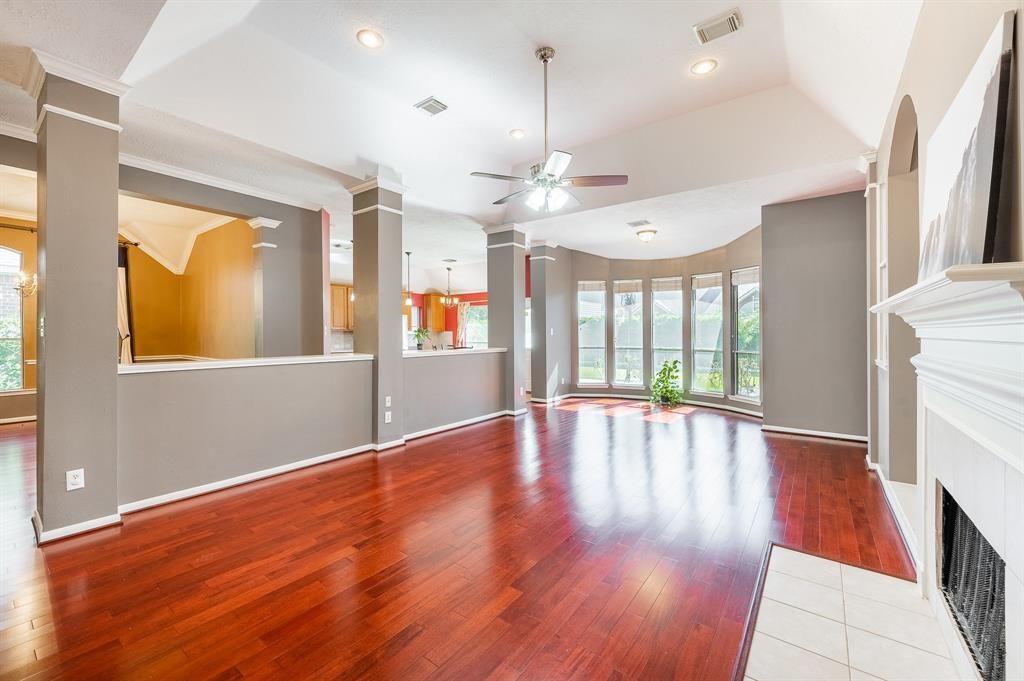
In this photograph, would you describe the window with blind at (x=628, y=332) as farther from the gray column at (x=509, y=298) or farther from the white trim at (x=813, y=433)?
the white trim at (x=813, y=433)

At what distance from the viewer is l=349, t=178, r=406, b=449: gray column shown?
183 inches

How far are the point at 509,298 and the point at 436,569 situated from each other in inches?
180

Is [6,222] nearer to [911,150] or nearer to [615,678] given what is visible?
[615,678]

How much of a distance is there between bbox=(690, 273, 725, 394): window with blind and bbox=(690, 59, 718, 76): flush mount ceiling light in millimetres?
3956

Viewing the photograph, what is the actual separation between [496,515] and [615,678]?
4.95ft

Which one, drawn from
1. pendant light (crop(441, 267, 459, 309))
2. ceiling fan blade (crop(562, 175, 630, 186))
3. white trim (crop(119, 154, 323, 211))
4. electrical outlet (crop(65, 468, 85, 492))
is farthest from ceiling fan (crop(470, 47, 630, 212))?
Result: pendant light (crop(441, 267, 459, 309))

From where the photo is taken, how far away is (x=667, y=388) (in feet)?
24.0

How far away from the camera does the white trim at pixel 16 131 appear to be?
338cm

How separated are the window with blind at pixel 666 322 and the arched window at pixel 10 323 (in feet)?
32.3

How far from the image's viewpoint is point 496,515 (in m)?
3.01

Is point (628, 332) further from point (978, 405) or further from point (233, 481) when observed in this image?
point (978, 405)

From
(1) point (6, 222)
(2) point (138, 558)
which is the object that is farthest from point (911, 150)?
(1) point (6, 222)

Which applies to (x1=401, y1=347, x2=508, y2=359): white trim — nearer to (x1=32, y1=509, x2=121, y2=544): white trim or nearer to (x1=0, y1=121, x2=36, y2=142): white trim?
(x1=32, y1=509, x2=121, y2=544): white trim

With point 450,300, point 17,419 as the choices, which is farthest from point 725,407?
point 17,419
